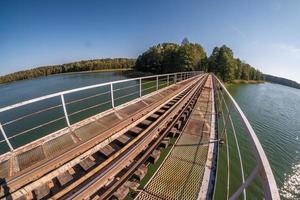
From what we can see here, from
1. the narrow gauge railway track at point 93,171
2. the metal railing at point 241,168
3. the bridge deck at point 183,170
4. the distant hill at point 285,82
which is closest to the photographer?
the metal railing at point 241,168

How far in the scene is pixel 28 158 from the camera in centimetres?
345

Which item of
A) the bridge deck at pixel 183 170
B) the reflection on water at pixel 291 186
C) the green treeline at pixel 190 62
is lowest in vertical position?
the reflection on water at pixel 291 186

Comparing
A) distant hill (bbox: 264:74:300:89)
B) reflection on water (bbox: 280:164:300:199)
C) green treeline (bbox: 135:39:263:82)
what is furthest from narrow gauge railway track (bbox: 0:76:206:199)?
distant hill (bbox: 264:74:300:89)

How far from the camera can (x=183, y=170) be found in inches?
134

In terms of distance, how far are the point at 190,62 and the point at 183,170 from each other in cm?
4716

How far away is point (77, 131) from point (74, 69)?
11267 cm

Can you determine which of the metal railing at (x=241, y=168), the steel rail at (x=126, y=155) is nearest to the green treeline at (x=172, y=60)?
the metal railing at (x=241, y=168)

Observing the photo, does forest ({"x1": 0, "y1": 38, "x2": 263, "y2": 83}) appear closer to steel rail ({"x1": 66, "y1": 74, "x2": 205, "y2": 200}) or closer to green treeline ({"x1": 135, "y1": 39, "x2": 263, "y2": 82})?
green treeline ({"x1": 135, "y1": 39, "x2": 263, "y2": 82})

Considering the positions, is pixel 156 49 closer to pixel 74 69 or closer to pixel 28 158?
pixel 28 158

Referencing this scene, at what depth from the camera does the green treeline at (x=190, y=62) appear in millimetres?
45938

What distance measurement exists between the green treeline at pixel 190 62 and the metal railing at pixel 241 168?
124 ft

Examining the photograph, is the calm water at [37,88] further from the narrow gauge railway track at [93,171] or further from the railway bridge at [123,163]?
the narrow gauge railway track at [93,171]

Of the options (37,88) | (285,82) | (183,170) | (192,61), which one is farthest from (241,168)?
(285,82)

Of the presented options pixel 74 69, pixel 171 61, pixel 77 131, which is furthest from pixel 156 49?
pixel 74 69
